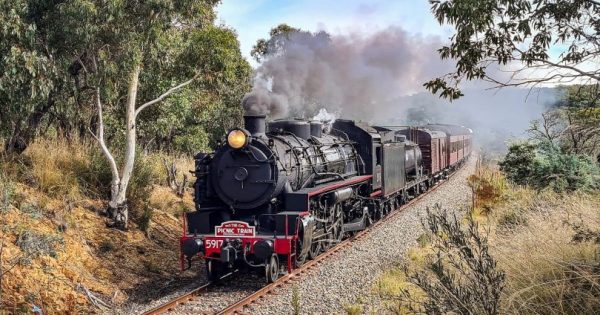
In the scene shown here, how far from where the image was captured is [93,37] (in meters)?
10.5

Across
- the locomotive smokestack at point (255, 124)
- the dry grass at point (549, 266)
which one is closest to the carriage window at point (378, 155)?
the dry grass at point (549, 266)

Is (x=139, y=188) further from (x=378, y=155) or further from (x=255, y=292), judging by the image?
(x=378, y=155)

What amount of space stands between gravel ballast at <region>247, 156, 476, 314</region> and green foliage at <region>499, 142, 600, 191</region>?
3651mm

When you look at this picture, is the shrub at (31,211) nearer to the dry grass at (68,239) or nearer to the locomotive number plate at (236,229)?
the dry grass at (68,239)

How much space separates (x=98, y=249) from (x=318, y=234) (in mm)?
4339

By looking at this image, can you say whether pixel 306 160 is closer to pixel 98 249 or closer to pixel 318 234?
pixel 318 234

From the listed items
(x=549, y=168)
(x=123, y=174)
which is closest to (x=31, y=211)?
(x=123, y=174)

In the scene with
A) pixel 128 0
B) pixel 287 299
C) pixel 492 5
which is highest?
pixel 128 0

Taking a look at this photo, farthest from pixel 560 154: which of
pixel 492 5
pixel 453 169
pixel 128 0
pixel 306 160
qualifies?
pixel 453 169

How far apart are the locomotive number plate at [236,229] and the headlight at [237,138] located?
53.0 inches

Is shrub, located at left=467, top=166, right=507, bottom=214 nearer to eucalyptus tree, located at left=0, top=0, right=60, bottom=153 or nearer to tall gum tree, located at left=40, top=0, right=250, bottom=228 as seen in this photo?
tall gum tree, located at left=40, top=0, right=250, bottom=228

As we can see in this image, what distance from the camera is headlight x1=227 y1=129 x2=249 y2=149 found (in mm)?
9500

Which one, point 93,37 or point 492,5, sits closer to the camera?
point 492,5

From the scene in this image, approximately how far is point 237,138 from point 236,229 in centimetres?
159
